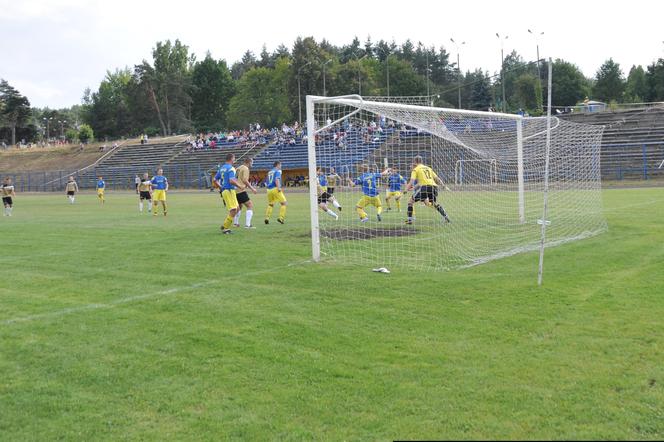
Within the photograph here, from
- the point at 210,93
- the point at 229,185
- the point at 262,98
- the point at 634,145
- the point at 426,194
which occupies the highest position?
the point at 210,93

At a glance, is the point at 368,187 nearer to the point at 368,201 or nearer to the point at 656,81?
the point at 368,201

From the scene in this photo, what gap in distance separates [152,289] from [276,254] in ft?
10.7

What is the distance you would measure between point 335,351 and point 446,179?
16426 mm

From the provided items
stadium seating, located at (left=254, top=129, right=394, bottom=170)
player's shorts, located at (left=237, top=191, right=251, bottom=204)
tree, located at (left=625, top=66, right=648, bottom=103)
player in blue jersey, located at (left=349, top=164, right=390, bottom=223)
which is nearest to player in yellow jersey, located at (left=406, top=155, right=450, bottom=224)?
player in blue jersey, located at (left=349, top=164, right=390, bottom=223)

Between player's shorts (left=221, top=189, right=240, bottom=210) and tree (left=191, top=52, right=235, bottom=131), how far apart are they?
91116 mm

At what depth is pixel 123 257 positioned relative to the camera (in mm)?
11719

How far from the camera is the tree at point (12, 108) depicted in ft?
343

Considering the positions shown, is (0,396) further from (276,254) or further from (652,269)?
(652,269)

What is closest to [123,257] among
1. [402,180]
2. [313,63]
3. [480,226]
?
[480,226]

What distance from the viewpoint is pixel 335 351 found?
217 inches

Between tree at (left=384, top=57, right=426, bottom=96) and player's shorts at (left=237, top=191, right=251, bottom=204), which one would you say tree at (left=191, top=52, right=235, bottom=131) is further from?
player's shorts at (left=237, top=191, right=251, bottom=204)

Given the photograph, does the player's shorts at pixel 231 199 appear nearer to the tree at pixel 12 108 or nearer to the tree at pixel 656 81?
the tree at pixel 656 81

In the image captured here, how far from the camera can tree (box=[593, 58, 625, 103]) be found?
77938 mm

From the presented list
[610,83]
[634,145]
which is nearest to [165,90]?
[610,83]
